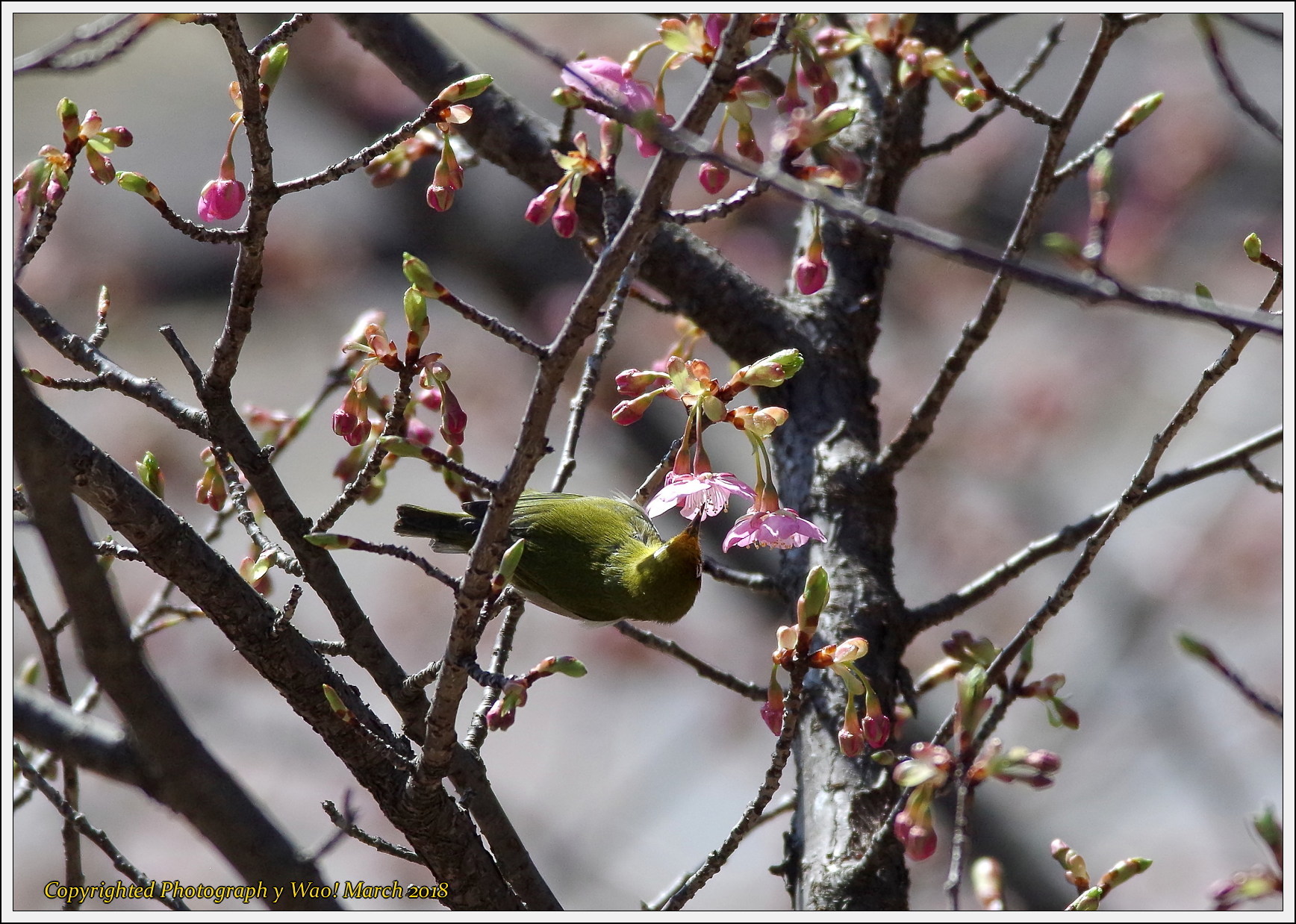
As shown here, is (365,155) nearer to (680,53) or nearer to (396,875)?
(680,53)

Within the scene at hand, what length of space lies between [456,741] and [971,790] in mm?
735

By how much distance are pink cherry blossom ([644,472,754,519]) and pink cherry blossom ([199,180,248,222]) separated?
831 mm

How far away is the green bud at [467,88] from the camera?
1.45m

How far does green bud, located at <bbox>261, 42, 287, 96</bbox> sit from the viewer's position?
5.08ft

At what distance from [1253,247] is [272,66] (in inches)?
58.5

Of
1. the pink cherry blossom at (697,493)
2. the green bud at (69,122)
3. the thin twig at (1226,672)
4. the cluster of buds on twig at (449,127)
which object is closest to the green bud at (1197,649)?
the thin twig at (1226,672)

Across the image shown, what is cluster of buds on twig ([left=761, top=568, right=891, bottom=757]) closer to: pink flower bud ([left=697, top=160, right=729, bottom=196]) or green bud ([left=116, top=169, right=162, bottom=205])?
pink flower bud ([left=697, top=160, right=729, bottom=196])

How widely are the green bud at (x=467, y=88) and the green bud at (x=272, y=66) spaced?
277 millimetres

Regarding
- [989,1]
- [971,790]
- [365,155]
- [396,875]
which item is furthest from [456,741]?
[396,875]

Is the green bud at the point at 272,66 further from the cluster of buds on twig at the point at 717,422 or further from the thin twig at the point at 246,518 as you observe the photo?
the cluster of buds on twig at the point at 717,422

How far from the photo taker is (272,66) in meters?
1.57

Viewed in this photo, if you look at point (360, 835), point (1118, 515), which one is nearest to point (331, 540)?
point (360, 835)

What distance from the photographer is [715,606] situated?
7.18 metres

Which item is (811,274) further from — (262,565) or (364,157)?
(262,565)
